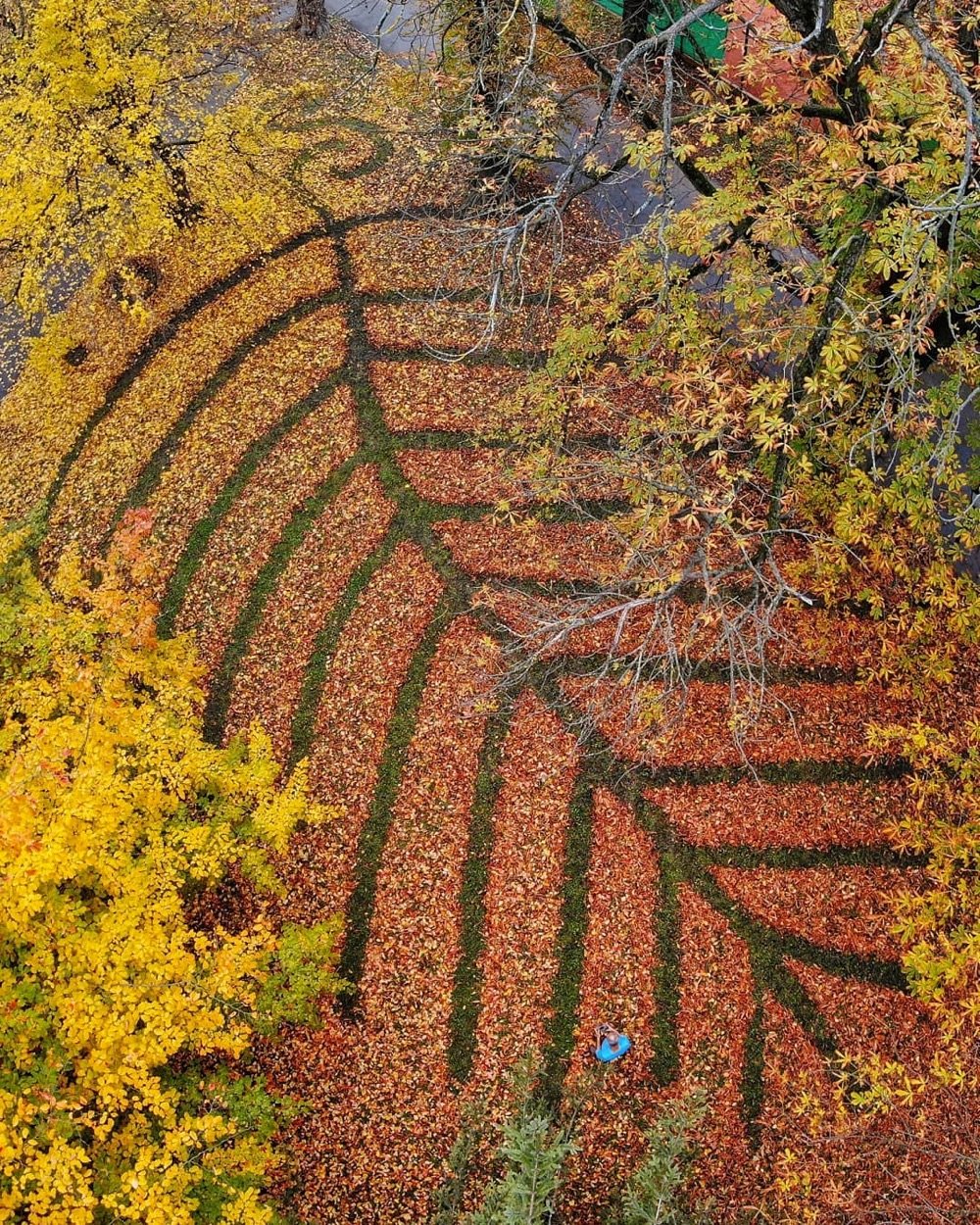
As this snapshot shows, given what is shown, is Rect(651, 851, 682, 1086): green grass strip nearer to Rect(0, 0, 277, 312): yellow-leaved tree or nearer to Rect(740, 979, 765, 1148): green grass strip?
Rect(740, 979, 765, 1148): green grass strip

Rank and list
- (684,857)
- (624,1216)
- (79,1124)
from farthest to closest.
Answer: (684,857), (624,1216), (79,1124)

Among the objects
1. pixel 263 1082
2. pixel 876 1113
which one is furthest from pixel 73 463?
pixel 876 1113

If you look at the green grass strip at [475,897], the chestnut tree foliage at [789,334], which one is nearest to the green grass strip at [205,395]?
the chestnut tree foliage at [789,334]

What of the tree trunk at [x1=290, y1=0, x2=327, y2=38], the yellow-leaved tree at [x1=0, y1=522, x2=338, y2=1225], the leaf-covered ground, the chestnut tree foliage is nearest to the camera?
the yellow-leaved tree at [x1=0, y1=522, x2=338, y2=1225]

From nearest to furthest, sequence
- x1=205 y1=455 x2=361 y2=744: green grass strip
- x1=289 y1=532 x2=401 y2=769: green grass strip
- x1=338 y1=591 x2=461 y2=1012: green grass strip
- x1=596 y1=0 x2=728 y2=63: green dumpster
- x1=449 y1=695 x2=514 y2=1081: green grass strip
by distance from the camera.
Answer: x1=449 y1=695 x2=514 y2=1081: green grass strip, x1=338 y1=591 x2=461 y2=1012: green grass strip, x1=289 y1=532 x2=401 y2=769: green grass strip, x1=205 y1=455 x2=361 y2=744: green grass strip, x1=596 y1=0 x2=728 y2=63: green dumpster

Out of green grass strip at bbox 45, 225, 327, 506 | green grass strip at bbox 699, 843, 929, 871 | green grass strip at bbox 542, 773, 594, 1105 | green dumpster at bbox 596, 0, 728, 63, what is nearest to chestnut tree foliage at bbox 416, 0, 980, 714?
green dumpster at bbox 596, 0, 728, 63

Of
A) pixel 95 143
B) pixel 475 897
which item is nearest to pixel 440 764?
pixel 475 897

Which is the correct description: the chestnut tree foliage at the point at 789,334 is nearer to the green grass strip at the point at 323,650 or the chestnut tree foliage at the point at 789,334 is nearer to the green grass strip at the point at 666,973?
the green grass strip at the point at 666,973

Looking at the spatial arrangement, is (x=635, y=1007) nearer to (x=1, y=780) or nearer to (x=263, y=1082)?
(x=263, y=1082)
